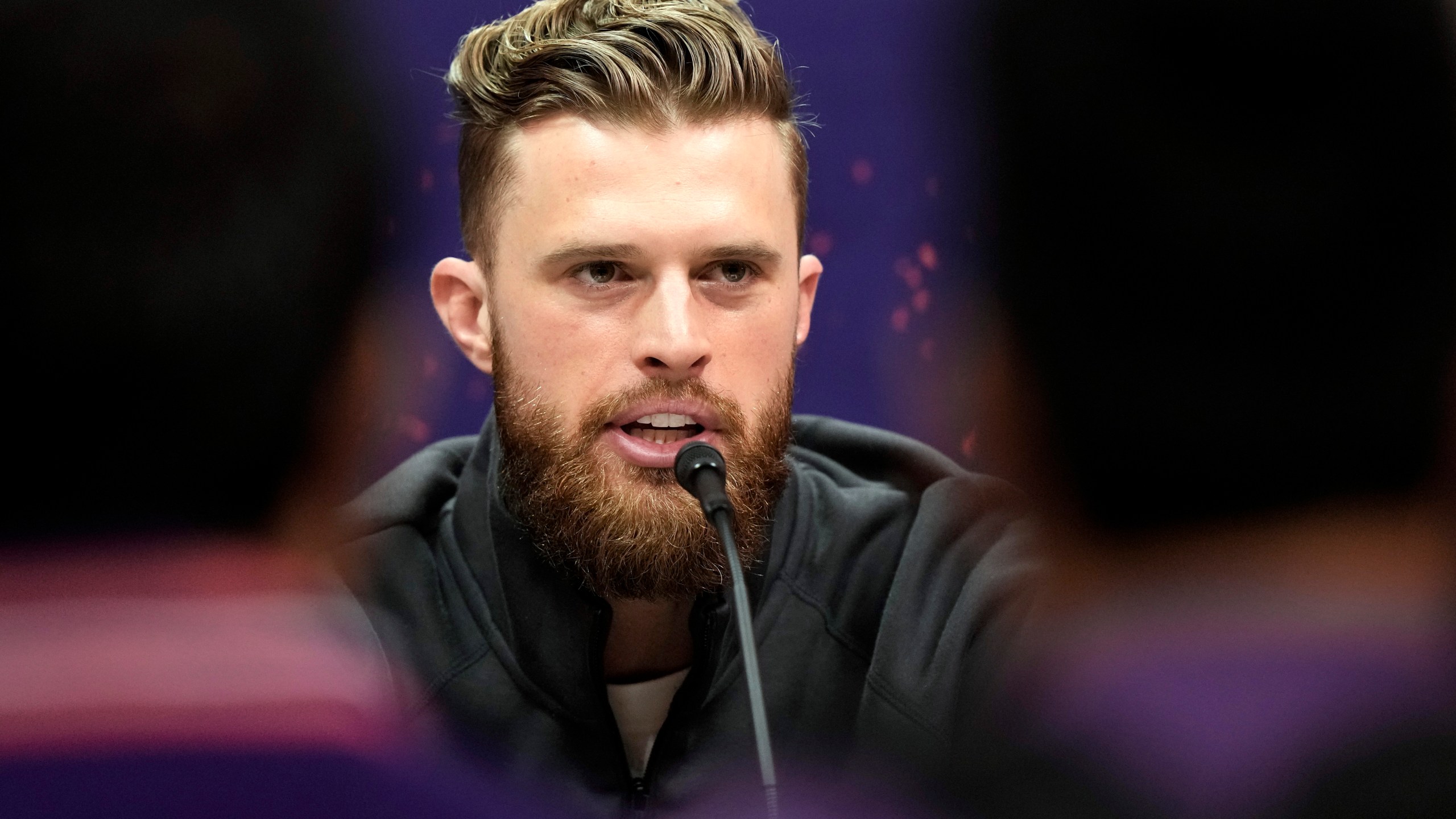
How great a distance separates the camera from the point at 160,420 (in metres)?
1.34

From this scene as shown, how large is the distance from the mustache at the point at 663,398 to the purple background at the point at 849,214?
44 cm

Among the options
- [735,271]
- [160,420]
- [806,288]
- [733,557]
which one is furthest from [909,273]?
[160,420]

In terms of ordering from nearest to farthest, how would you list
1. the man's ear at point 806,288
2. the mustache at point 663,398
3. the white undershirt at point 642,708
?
the mustache at point 663,398
the white undershirt at point 642,708
the man's ear at point 806,288

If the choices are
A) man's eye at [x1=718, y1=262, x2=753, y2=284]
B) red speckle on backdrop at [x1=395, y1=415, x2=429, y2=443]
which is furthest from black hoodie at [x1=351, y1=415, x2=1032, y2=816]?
man's eye at [x1=718, y1=262, x2=753, y2=284]

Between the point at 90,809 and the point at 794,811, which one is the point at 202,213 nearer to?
the point at 90,809

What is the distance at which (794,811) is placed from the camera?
55.2 inches

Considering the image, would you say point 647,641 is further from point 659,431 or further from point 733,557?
point 733,557

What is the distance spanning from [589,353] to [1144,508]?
1.93 feet

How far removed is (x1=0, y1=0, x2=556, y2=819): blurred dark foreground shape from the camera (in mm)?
1261

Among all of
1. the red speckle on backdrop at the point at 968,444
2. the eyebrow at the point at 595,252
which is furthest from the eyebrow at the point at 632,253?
the red speckle on backdrop at the point at 968,444

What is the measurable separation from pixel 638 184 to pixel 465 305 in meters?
0.30

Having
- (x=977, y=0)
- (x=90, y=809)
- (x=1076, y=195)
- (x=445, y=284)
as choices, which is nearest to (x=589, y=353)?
(x=445, y=284)

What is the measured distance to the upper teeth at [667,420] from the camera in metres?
1.39

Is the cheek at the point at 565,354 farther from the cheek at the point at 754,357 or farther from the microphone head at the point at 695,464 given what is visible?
the microphone head at the point at 695,464
